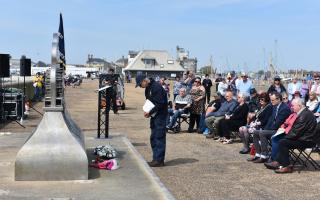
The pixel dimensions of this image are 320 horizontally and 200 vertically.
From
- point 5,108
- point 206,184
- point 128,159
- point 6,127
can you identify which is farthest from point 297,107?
point 5,108

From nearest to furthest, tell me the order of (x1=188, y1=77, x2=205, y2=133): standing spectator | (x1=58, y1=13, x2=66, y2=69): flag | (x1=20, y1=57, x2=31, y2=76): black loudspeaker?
1. (x1=58, y1=13, x2=66, y2=69): flag
2. (x1=188, y1=77, x2=205, y2=133): standing spectator
3. (x1=20, y1=57, x2=31, y2=76): black loudspeaker

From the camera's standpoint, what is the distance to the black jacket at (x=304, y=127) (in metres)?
9.87

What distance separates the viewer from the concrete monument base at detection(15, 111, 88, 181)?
8422mm

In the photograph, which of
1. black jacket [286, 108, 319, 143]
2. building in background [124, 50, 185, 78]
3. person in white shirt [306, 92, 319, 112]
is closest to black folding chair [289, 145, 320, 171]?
black jacket [286, 108, 319, 143]

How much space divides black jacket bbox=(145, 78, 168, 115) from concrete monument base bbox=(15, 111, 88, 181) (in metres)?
2.32

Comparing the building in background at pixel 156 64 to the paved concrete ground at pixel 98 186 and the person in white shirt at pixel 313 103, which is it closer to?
the person in white shirt at pixel 313 103

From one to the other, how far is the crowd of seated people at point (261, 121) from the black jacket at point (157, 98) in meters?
2.06

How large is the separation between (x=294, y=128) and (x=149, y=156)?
10.9 ft

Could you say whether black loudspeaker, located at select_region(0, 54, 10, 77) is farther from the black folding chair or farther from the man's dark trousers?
the black folding chair

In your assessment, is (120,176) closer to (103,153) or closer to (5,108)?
(103,153)

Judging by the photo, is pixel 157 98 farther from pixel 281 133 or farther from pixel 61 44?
pixel 281 133

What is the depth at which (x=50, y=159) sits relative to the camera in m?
8.43

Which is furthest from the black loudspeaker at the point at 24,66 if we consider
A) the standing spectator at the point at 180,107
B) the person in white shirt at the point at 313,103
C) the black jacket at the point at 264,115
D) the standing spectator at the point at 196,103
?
the black jacket at the point at 264,115

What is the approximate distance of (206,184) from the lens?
8.95 metres
